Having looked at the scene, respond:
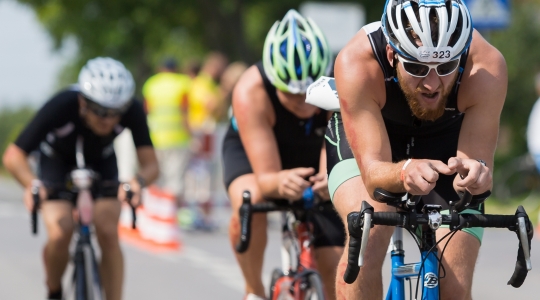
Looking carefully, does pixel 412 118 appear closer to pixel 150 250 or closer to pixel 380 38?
pixel 380 38

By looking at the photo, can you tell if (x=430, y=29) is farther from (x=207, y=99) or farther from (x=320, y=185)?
(x=207, y=99)

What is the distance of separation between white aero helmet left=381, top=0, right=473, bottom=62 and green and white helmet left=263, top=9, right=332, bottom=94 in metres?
1.74

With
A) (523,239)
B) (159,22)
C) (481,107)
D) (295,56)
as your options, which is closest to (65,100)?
(295,56)

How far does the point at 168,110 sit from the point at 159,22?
1340cm

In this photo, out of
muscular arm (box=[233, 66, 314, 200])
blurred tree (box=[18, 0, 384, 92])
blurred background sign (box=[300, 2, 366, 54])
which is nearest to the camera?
muscular arm (box=[233, 66, 314, 200])

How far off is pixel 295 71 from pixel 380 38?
1.52 metres

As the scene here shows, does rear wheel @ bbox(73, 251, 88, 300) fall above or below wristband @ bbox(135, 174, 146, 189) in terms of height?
below

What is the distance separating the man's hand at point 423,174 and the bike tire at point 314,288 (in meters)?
1.83

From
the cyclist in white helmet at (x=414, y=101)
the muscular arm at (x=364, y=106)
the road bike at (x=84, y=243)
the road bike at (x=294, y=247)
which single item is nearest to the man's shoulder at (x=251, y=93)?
the road bike at (x=294, y=247)

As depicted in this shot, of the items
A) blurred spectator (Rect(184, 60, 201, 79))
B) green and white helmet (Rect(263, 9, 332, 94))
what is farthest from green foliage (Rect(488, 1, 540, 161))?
green and white helmet (Rect(263, 9, 332, 94))

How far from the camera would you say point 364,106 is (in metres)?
4.74

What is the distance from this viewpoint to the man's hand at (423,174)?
4145mm

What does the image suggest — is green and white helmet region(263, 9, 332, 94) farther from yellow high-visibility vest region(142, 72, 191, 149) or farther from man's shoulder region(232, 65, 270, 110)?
yellow high-visibility vest region(142, 72, 191, 149)

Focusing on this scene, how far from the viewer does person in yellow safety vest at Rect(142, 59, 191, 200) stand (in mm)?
15422
